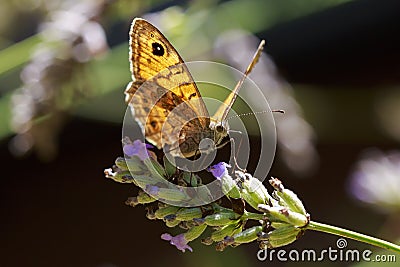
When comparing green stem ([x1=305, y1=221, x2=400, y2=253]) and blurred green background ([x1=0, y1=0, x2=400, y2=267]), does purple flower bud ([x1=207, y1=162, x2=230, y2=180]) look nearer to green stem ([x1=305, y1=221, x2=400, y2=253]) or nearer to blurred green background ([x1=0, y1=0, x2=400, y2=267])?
green stem ([x1=305, y1=221, x2=400, y2=253])

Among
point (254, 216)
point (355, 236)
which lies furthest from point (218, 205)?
point (355, 236)

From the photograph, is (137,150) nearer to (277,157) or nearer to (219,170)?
(219,170)

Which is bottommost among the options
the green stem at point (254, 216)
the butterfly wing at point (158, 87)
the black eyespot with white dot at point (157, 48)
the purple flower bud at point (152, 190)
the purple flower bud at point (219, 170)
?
the green stem at point (254, 216)

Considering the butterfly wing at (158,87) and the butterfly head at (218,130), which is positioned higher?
the butterfly wing at (158,87)

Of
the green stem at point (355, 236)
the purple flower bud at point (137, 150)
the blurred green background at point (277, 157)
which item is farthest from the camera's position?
the blurred green background at point (277, 157)

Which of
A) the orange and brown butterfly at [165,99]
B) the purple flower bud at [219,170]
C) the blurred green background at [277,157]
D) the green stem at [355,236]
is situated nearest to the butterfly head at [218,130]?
the orange and brown butterfly at [165,99]

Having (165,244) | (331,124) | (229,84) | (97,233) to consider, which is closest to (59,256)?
(97,233)

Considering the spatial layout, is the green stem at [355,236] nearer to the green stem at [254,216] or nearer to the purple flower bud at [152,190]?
the green stem at [254,216]
